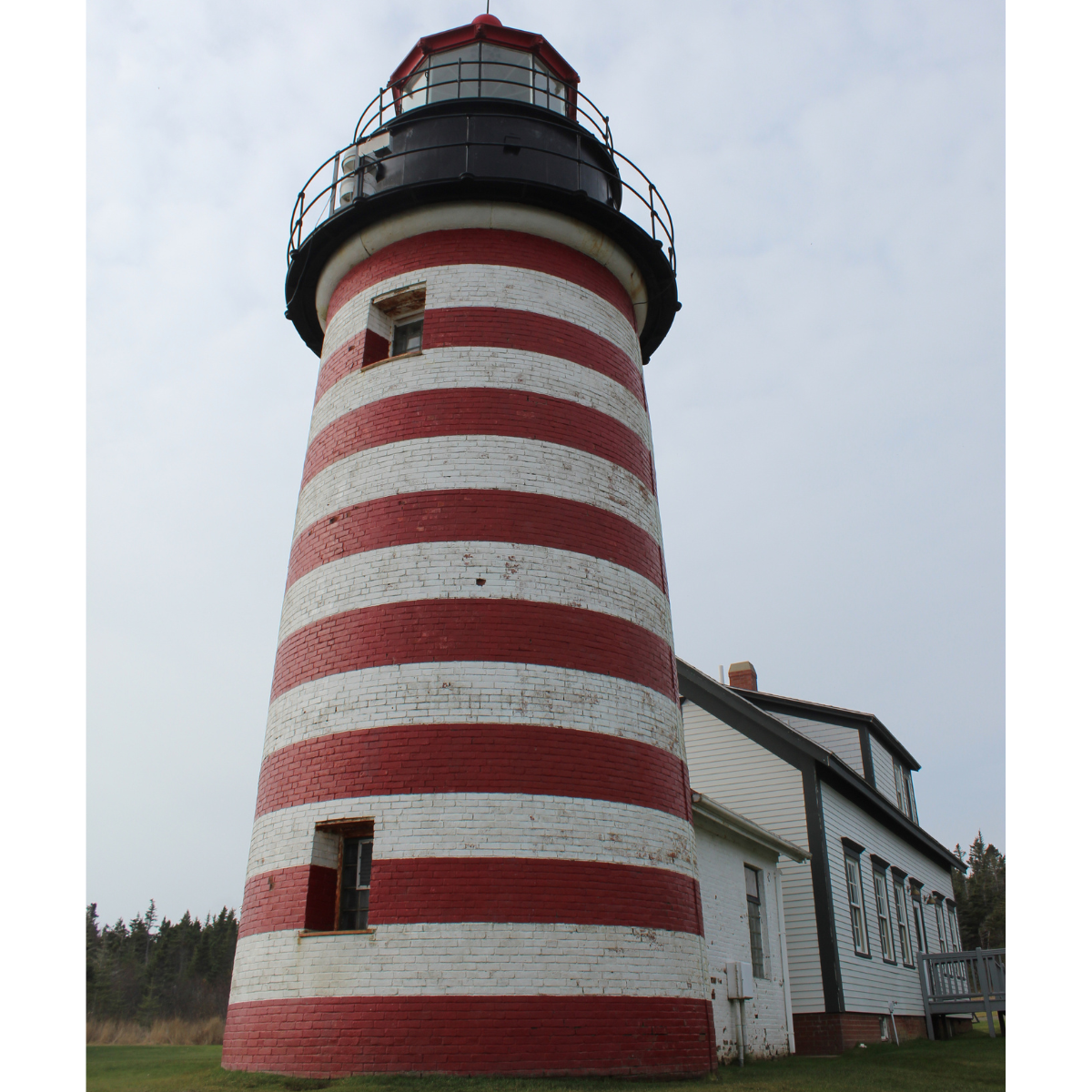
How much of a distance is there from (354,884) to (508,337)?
6.83 metres

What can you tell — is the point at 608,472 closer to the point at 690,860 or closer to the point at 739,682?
the point at 690,860

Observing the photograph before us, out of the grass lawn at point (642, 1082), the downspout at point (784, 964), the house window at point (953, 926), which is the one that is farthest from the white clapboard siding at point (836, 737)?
the house window at point (953, 926)

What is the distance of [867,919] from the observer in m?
19.1

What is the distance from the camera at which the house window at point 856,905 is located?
59.7ft

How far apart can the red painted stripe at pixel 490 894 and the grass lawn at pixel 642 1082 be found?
1.37 m

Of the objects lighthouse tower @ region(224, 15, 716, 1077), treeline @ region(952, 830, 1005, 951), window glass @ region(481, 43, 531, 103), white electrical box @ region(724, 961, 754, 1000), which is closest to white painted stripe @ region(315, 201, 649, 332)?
lighthouse tower @ region(224, 15, 716, 1077)

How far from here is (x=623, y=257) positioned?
13.6 metres

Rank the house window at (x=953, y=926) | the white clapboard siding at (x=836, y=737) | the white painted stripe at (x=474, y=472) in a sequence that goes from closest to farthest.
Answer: the white painted stripe at (x=474, y=472), the white clapboard siding at (x=836, y=737), the house window at (x=953, y=926)

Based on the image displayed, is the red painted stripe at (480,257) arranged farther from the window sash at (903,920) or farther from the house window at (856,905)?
the window sash at (903,920)

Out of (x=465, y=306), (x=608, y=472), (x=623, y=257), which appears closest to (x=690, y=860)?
(x=608, y=472)

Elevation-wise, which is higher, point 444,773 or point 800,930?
point 444,773

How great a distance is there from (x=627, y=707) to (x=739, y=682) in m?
15.6

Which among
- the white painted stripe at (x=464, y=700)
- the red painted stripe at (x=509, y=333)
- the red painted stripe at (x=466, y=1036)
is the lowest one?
the red painted stripe at (x=466, y=1036)

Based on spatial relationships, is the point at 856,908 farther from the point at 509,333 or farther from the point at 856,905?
the point at 509,333
